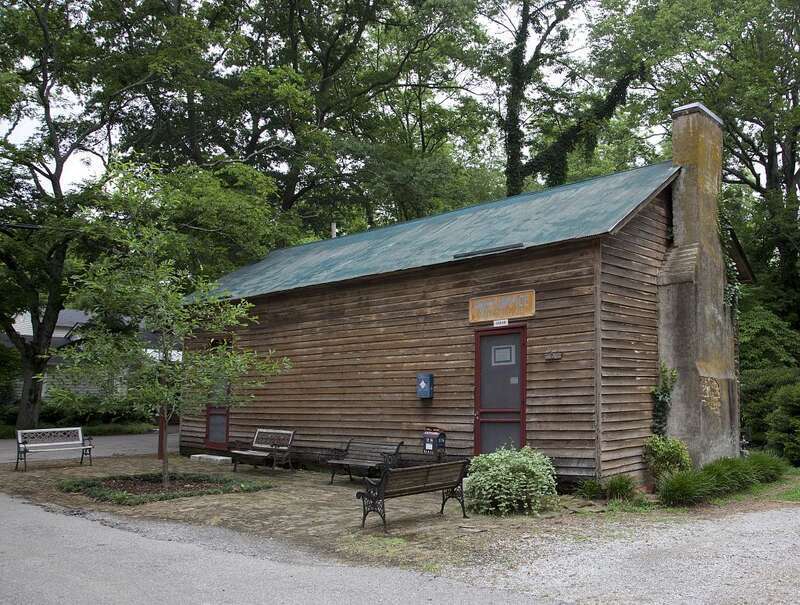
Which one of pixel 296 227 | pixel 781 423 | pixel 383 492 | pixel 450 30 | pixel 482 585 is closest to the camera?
pixel 482 585

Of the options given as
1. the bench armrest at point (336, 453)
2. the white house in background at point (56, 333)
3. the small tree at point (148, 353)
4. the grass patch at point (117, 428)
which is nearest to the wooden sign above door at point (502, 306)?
the bench armrest at point (336, 453)

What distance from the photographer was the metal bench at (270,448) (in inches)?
581

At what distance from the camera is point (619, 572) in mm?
6824

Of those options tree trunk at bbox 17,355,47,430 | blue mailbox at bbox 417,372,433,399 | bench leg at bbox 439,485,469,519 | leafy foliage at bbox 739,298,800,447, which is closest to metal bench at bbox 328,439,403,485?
blue mailbox at bbox 417,372,433,399

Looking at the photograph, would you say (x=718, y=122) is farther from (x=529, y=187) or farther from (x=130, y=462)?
(x=529, y=187)

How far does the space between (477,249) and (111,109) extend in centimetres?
1867

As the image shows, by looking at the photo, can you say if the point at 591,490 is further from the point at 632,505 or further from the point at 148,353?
the point at 148,353

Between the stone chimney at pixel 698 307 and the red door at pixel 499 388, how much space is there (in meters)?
2.71

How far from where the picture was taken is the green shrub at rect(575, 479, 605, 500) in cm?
1080

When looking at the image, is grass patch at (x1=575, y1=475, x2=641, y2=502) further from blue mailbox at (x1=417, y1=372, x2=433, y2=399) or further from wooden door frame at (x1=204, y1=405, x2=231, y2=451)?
wooden door frame at (x1=204, y1=405, x2=231, y2=451)

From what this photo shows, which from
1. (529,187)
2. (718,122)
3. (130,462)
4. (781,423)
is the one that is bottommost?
(130,462)

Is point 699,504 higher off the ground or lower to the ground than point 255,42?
lower

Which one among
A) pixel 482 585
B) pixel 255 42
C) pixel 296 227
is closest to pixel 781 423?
pixel 482 585

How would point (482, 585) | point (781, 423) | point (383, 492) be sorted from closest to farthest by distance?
point (482, 585) → point (383, 492) → point (781, 423)
